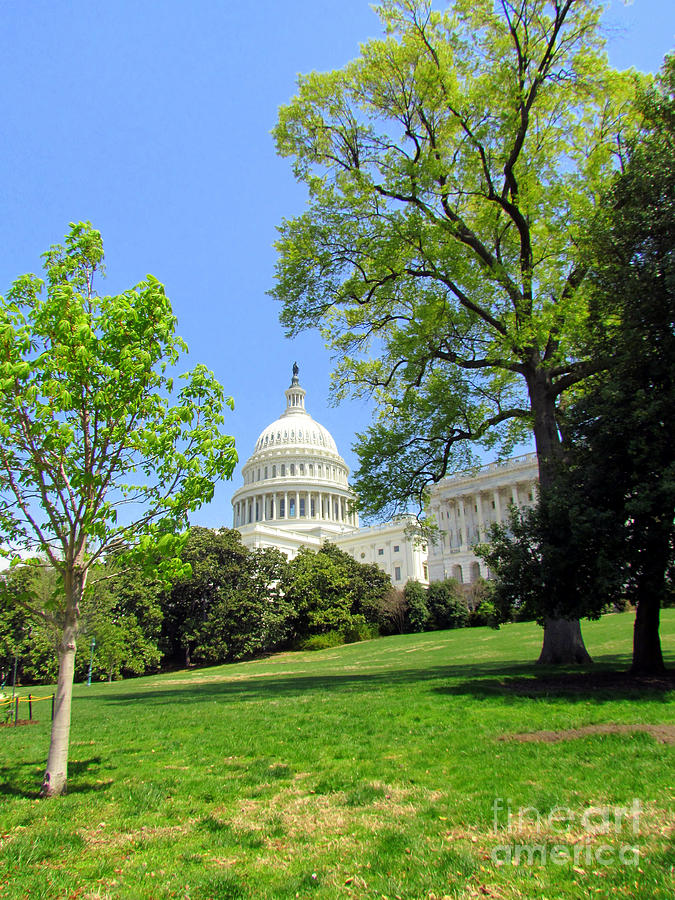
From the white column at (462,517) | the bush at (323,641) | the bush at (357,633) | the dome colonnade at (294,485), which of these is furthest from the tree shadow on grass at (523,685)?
the dome colonnade at (294,485)

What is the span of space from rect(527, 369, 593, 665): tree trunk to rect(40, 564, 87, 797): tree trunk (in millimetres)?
11727

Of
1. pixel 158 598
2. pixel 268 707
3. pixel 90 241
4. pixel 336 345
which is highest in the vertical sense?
pixel 336 345

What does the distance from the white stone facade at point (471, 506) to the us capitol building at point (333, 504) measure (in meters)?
0.16

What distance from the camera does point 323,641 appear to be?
52.2 meters

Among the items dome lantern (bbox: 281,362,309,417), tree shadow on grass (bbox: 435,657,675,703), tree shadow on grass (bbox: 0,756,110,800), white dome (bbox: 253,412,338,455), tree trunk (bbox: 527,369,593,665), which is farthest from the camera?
dome lantern (bbox: 281,362,309,417)

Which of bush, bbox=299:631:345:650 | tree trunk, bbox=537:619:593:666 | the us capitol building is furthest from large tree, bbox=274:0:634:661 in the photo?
the us capitol building

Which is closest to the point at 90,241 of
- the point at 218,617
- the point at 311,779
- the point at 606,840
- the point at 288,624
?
the point at 311,779

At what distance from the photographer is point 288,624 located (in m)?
53.7

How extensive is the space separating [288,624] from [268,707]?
41936 millimetres

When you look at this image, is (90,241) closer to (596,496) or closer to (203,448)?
(203,448)

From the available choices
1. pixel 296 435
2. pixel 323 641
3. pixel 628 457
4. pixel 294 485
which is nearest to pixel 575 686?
pixel 628 457

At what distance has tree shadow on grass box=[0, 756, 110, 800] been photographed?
23.2 feet

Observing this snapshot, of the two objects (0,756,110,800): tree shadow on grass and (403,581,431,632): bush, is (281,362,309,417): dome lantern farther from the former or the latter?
(0,756,110,800): tree shadow on grass

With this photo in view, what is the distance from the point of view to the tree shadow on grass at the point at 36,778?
23.2 feet
